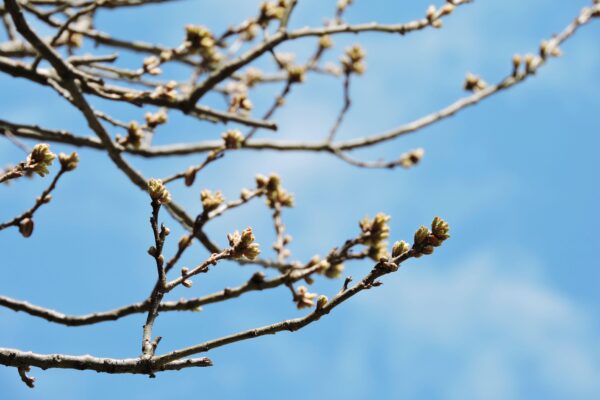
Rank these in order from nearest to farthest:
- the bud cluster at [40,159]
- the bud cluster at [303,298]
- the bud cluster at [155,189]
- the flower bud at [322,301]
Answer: the flower bud at [322,301] → the bud cluster at [155,189] → the bud cluster at [40,159] → the bud cluster at [303,298]

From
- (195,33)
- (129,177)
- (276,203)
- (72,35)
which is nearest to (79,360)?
(129,177)

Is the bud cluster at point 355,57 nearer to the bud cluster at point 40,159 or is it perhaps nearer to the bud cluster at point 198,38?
the bud cluster at point 198,38

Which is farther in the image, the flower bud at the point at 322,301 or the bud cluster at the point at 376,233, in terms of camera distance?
the bud cluster at the point at 376,233

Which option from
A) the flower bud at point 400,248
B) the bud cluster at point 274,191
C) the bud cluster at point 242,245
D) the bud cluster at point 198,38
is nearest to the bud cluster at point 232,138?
the bud cluster at point 274,191

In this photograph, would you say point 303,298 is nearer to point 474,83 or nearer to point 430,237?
point 430,237

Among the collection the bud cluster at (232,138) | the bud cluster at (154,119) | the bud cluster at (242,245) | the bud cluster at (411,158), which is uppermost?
the bud cluster at (411,158)

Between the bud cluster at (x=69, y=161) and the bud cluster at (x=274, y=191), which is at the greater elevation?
the bud cluster at (x=274, y=191)

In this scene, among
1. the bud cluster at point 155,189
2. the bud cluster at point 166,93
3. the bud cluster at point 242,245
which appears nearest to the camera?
the bud cluster at point 155,189

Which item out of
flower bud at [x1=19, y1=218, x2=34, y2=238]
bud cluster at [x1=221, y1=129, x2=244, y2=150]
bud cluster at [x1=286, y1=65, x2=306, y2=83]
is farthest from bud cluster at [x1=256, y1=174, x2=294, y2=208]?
flower bud at [x1=19, y1=218, x2=34, y2=238]

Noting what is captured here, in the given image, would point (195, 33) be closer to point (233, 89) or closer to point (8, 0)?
point (8, 0)

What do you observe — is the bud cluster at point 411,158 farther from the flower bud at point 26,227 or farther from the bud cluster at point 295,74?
the flower bud at point 26,227

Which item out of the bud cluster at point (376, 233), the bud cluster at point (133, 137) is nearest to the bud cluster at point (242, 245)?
the bud cluster at point (376, 233)
